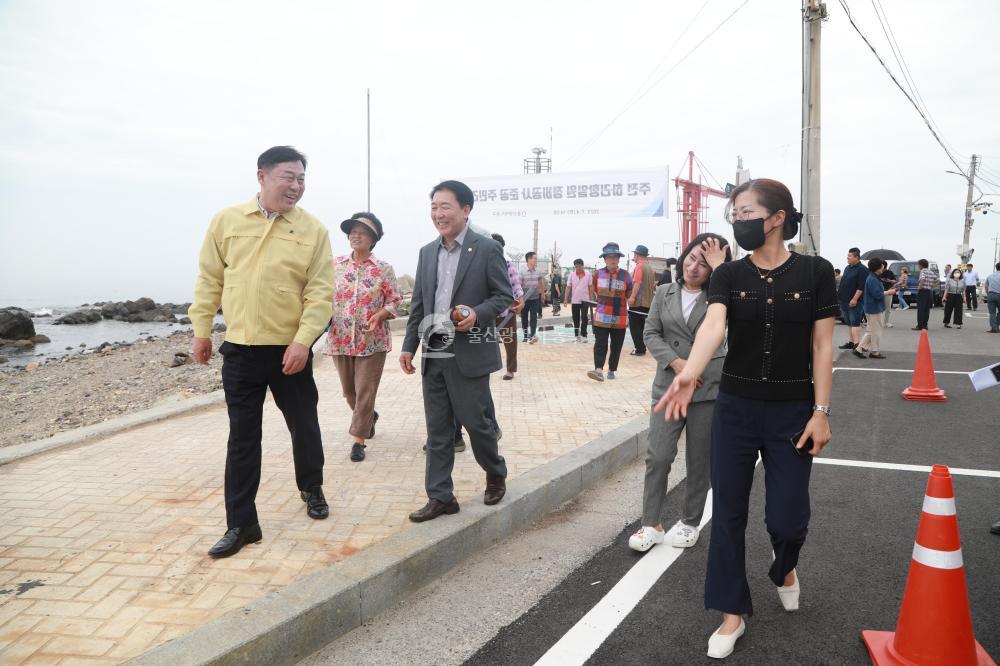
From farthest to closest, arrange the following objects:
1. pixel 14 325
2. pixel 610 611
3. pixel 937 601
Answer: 1. pixel 14 325
2. pixel 610 611
3. pixel 937 601

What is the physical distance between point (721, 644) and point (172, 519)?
315cm

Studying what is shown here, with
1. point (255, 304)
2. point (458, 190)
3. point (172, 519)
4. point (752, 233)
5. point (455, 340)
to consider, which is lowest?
point (172, 519)

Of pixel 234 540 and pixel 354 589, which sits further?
pixel 234 540

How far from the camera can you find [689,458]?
12.6 feet

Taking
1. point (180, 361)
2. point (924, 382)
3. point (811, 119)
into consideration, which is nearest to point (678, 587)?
point (924, 382)

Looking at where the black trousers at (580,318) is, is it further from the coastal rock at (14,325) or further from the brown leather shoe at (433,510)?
the coastal rock at (14,325)

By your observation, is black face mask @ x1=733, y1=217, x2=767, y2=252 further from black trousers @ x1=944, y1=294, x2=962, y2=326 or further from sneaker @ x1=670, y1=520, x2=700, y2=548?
black trousers @ x1=944, y1=294, x2=962, y2=326

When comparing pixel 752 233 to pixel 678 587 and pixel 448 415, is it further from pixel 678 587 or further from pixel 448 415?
pixel 448 415

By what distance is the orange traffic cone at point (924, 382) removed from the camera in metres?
8.35

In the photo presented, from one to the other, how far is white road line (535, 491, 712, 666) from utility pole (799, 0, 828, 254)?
10799 mm

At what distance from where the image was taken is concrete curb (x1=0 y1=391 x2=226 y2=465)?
211 inches

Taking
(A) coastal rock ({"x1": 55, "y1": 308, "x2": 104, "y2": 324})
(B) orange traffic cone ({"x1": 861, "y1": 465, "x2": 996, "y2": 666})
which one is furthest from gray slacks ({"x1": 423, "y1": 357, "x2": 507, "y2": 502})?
(A) coastal rock ({"x1": 55, "y1": 308, "x2": 104, "y2": 324})

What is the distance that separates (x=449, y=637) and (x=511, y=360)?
663cm

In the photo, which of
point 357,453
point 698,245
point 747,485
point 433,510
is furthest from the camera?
point 357,453
